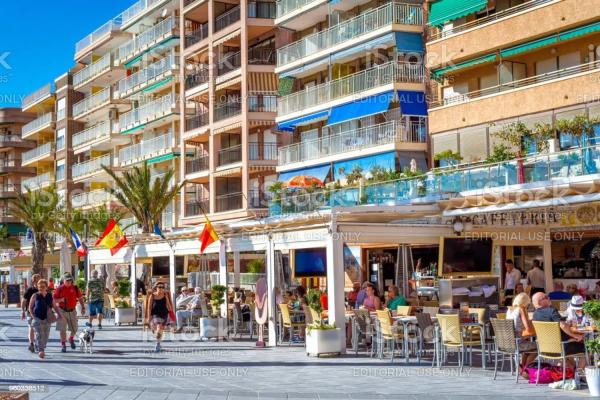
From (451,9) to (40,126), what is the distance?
52.2 m

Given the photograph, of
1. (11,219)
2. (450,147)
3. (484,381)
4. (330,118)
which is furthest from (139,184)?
(11,219)

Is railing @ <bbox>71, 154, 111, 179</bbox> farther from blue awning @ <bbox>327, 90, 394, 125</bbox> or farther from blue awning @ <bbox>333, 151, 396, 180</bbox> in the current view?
blue awning @ <bbox>333, 151, 396, 180</bbox>

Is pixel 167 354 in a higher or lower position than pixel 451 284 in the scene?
lower

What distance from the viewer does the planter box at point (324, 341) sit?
1779cm

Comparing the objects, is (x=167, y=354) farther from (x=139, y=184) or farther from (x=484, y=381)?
(x=139, y=184)

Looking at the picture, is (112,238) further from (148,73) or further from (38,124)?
(38,124)

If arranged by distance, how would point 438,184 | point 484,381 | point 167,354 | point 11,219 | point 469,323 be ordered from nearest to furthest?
point 484,381
point 469,323
point 167,354
point 438,184
point 11,219

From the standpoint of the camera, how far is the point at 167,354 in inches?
767

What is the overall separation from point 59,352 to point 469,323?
9619 millimetres

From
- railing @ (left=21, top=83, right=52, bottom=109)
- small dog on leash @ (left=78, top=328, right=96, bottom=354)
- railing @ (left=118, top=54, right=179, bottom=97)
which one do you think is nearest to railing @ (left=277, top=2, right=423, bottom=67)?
railing @ (left=118, top=54, right=179, bottom=97)

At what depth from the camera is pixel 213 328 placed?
22672mm

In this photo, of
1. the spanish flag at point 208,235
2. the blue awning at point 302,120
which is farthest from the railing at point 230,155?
the spanish flag at point 208,235

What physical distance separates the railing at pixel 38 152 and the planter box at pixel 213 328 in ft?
181

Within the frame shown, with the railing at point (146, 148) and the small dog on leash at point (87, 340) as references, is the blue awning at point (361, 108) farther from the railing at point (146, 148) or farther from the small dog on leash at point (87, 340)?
the small dog on leash at point (87, 340)
